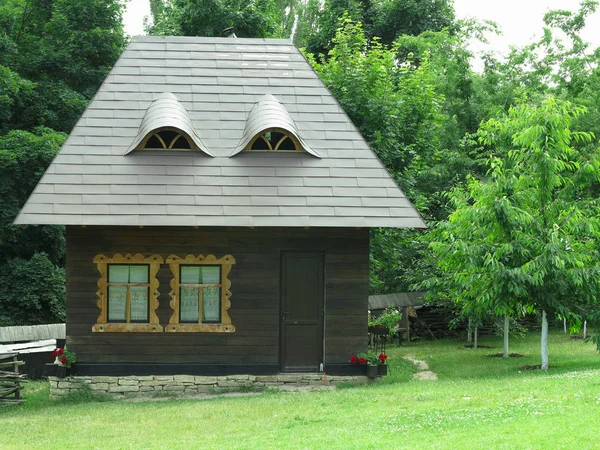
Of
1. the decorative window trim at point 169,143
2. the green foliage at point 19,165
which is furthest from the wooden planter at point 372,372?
the green foliage at point 19,165

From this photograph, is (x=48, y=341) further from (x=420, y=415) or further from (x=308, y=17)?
(x=308, y=17)

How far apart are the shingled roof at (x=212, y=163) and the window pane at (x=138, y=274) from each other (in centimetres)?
122

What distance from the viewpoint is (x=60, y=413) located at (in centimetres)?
1437

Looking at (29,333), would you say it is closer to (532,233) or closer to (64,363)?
(64,363)

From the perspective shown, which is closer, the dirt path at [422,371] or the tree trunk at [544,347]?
the tree trunk at [544,347]

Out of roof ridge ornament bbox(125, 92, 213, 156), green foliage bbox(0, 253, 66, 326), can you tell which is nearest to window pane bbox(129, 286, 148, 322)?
roof ridge ornament bbox(125, 92, 213, 156)

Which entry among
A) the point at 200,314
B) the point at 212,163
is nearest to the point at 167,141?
the point at 212,163

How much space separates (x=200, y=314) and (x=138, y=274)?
1.44 meters

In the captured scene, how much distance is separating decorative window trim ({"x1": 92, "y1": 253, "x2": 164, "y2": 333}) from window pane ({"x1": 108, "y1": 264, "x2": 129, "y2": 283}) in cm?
10

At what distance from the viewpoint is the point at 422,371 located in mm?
18812

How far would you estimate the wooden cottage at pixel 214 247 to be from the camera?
1579 cm

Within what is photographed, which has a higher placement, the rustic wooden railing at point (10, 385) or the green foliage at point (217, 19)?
the green foliage at point (217, 19)

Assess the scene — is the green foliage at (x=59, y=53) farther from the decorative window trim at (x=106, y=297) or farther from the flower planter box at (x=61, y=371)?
the flower planter box at (x=61, y=371)

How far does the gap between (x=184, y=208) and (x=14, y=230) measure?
1126 centimetres
